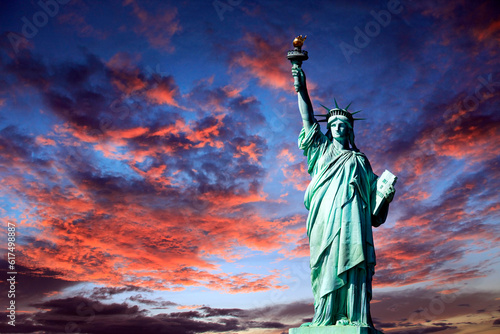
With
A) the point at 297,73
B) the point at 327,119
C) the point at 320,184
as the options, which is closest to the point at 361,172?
the point at 320,184

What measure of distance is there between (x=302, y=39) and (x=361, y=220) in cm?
667

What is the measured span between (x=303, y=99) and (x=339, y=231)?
187 inches

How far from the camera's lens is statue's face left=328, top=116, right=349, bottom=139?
1534 centimetres

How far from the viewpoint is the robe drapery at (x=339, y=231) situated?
13125 millimetres

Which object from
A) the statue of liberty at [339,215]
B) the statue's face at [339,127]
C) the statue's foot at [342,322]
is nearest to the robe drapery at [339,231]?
the statue of liberty at [339,215]

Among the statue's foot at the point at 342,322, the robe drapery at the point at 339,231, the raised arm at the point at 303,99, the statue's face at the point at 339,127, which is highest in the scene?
the raised arm at the point at 303,99

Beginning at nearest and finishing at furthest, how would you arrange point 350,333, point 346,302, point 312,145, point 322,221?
point 350,333
point 346,302
point 322,221
point 312,145

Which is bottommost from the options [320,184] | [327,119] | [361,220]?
[361,220]

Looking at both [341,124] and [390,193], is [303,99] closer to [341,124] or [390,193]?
[341,124]

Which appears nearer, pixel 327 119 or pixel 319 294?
pixel 319 294

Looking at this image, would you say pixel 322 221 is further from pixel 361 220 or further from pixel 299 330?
pixel 299 330

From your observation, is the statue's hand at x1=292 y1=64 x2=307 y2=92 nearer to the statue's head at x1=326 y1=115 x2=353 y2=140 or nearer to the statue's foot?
the statue's head at x1=326 y1=115 x2=353 y2=140

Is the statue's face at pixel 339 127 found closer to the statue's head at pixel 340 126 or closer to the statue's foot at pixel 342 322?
the statue's head at pixel 340 126

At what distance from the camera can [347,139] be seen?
15.6 m
